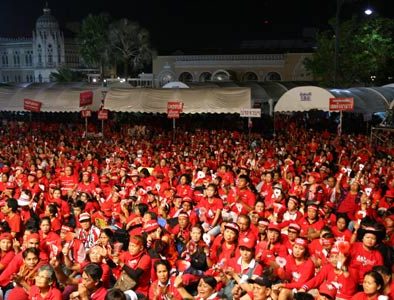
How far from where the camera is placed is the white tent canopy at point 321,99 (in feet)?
66.1

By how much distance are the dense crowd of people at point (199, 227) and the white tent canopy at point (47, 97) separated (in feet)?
32.1

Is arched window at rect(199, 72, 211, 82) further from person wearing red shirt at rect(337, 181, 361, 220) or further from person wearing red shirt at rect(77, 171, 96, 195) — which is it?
person wearing red shirt at rect(337, 181, 361, 220)

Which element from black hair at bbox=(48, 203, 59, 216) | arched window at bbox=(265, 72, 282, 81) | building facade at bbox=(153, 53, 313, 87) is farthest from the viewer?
arched window at bbox=(265, 72, 282, 81)

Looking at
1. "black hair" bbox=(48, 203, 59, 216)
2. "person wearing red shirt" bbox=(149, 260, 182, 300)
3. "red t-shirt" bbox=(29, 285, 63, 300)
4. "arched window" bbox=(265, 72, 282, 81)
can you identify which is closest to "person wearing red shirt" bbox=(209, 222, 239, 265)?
"person wearing red shirt" bbox=(149, 260, 182, 300)

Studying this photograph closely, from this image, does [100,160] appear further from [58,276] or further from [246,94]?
[58,276]

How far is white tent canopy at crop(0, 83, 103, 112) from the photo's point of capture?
24938mm

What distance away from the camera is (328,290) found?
5672 mm

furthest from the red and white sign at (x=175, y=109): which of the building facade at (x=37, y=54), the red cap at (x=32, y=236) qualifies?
the building facade at (x=37, y=54)

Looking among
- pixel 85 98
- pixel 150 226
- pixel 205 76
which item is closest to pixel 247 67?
pixel 205 76

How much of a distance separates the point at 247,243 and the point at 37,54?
3360 inches

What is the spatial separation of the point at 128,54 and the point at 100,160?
1399 inches

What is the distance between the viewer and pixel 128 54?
49.6m

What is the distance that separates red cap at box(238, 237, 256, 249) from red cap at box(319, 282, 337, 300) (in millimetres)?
1054

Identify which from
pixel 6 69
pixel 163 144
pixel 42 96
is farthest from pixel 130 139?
pixel 6 69
